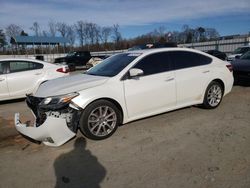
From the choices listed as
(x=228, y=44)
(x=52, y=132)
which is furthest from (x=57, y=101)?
(x=228, y=44)

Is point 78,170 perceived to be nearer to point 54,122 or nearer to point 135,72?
point 54,122

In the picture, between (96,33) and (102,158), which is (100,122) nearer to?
(102,158)

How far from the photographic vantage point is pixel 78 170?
12.3ft

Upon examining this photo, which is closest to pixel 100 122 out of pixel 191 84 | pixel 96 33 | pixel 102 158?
pixel 102 158

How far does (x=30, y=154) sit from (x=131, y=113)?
1958 millimetres

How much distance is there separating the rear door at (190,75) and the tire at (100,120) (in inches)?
64.1

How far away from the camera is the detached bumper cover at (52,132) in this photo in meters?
4.28

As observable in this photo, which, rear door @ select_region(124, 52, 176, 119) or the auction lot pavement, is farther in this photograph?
rear door @ select_region(124, 52, 176, 119)

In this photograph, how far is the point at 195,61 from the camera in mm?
6262

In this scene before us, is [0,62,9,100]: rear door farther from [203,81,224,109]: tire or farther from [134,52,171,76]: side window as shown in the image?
[203,81,224,109]: tire

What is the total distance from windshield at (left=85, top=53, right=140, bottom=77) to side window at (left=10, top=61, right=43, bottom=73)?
11.7 ft

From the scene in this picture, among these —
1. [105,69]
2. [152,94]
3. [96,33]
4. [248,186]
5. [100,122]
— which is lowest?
[248,186]

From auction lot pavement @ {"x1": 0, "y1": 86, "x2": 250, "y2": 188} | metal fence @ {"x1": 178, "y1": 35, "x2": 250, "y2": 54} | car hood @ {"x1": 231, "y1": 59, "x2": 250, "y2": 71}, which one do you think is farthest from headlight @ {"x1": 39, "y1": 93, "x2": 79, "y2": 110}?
metal fence @ {"x1": 178, "y1": 35, "x2": 250, "y2": 54}

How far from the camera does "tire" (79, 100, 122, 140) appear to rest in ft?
15.2
